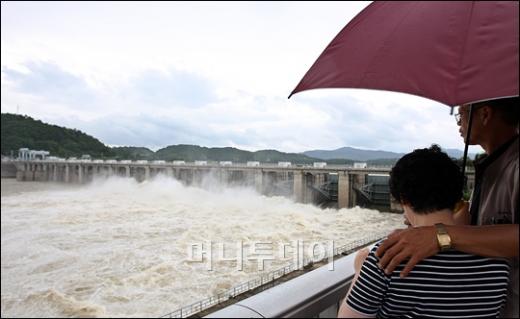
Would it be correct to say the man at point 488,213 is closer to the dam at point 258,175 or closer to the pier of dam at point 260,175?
the pier of dam at point 260,175

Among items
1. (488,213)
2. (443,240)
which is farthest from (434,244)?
(488,213)

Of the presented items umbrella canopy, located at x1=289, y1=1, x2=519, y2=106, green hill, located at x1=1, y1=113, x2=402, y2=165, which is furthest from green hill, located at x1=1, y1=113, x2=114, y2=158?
umbrella canopy, located at x1=289, y1=1, x2=519, y2=106

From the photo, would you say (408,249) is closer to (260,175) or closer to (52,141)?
(52,141)

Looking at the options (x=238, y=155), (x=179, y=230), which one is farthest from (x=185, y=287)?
(x=179, y=230)

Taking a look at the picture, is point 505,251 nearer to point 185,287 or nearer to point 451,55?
point 451,55

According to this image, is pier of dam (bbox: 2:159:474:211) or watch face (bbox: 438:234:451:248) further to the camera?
pier of dam (bbox: 2:159:474:211)

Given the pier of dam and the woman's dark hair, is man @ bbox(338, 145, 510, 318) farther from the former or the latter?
the pier of dam
